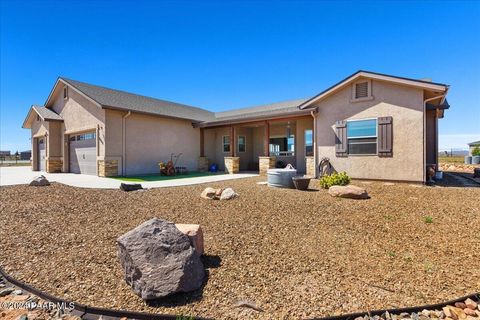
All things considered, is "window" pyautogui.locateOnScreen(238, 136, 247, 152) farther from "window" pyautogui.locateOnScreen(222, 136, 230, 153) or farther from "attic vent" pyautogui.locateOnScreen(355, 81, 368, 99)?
"attic vent" pyautogui.locateOnScreen(355, 81, 368, 99)

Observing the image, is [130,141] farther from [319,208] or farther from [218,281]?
[218,281]

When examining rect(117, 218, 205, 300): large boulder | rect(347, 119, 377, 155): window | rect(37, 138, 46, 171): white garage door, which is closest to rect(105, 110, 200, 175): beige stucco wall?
rect(37, 138, 46, 171): white garage door

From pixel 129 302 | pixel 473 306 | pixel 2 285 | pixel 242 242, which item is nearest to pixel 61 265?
pixel 2 285

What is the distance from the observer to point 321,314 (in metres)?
2.36

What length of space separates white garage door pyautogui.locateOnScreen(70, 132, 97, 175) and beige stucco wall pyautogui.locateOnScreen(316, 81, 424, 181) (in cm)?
1360

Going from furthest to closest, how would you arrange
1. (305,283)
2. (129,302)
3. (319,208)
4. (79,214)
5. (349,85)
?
1. (349,85)
2. (319,208)
3. (79,214)
4. (305,283)
5. (129,302)

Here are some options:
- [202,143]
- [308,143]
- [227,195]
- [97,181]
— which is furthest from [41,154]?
[308,143]

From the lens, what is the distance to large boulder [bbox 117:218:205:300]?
104 inches

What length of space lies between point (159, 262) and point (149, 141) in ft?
44.2

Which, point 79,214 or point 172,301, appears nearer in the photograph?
point 172,301

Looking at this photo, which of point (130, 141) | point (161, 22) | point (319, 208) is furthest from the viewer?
point (130, 141)

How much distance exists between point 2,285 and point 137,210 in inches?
123

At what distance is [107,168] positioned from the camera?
43.1 ft

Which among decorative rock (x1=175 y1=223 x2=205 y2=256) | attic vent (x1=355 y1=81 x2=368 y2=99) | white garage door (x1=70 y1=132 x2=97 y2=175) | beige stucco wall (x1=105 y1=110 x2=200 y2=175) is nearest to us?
decorative rock (x1=175 y1=223 x2=205 y2=256)
